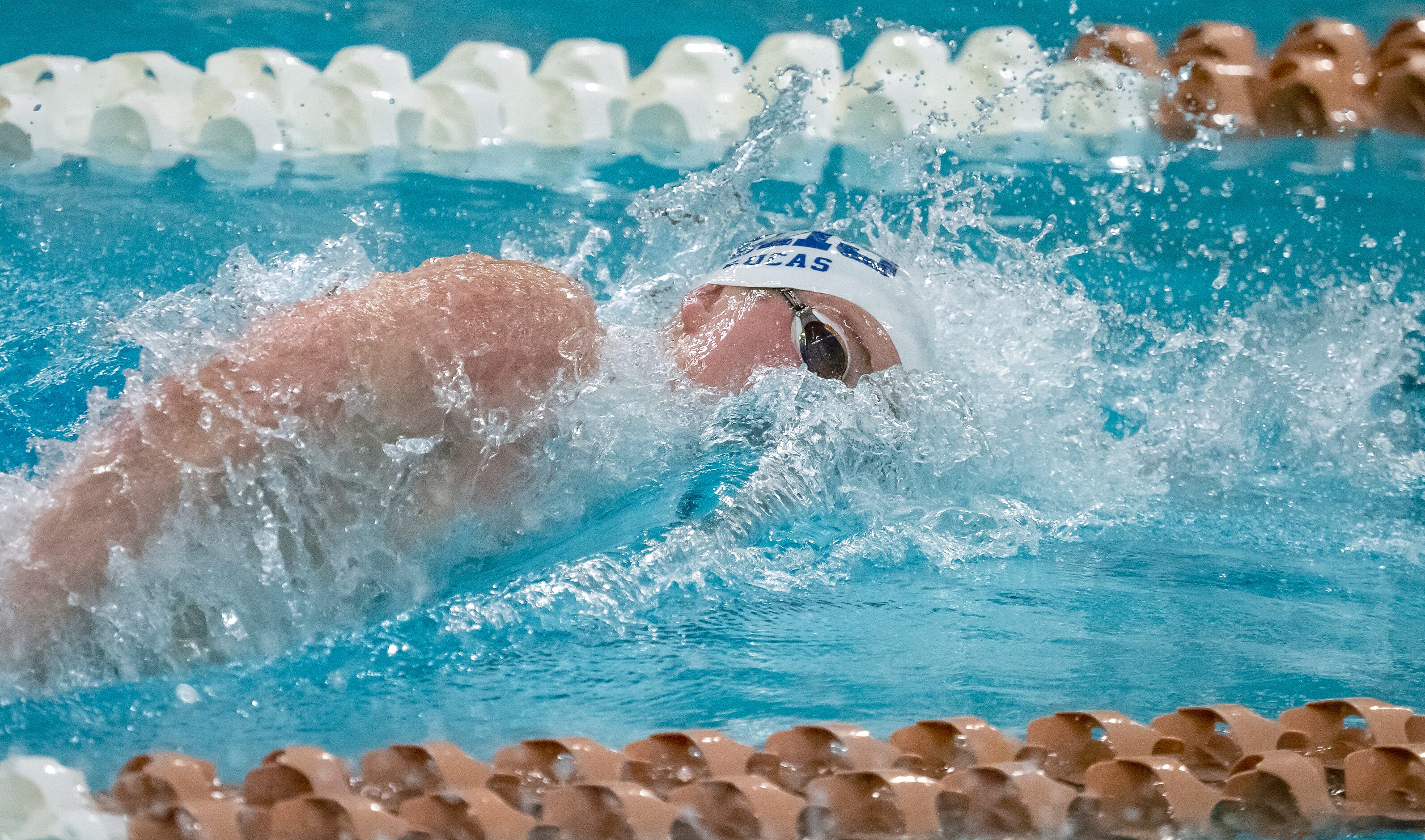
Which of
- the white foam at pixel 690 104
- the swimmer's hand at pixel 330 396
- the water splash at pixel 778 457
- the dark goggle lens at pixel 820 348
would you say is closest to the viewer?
the swimmer's hand at pixel 330 396

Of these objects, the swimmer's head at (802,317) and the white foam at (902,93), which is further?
the white foam at (902,93)

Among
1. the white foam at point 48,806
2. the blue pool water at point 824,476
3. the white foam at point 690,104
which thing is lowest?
the white foam at point 48,806

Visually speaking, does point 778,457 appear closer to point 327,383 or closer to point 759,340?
point 759,340

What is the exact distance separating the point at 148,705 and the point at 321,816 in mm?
411

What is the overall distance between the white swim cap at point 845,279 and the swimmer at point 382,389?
0.05 metres

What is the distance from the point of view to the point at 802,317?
205 centimetres

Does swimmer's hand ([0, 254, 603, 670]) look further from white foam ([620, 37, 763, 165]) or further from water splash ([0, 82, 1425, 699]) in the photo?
white foam ([620, 37, 763, 165])

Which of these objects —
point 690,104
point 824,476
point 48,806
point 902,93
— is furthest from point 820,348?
point 902,93

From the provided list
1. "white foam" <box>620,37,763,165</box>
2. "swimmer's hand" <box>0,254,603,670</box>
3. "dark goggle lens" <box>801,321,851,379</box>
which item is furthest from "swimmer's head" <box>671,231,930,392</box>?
"white foam" <box>620,37,763,165</box>

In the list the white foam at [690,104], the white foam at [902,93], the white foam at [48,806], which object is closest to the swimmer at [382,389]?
the white foam at [48,806]

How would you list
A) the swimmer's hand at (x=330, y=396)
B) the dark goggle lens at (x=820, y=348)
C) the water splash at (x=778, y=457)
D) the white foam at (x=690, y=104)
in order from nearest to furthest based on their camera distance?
the swimmer's hand at (x=330, y=396)
the water splash at (x=778, y=457)
the dark goggle lens at (x=820, y=348)
the white foam at (x=690, y=104)

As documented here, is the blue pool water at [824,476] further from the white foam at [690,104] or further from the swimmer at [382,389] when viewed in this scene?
the white foam at [690,104]

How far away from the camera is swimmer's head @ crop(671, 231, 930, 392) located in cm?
205

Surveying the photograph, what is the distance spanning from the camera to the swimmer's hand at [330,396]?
136cm
